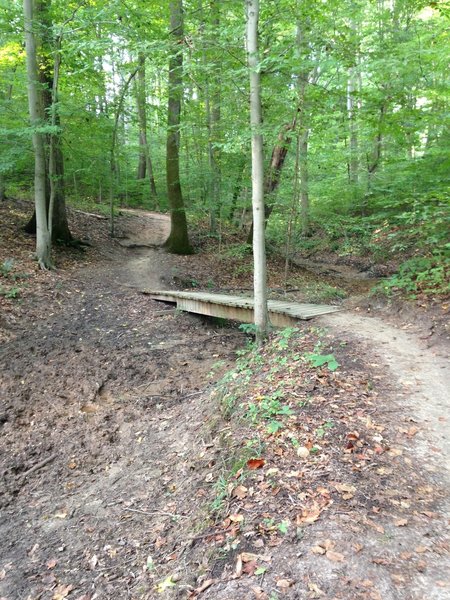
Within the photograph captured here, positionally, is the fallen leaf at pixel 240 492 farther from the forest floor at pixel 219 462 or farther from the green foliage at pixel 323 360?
the green foliage at pixel 323 360

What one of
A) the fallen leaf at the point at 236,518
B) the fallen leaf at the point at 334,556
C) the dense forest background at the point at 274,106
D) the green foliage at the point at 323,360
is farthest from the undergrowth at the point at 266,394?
the dense forest background at the point at 274,106

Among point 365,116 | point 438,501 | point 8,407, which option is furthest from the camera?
point 365,116

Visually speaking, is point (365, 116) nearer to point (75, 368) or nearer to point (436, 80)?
point (436, 80)

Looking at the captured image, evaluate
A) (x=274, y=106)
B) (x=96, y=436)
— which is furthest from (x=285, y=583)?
(x=274, y=106)

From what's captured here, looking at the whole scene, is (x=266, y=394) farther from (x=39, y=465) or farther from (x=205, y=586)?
(x=39, y=465)

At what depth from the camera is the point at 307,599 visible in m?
2.24

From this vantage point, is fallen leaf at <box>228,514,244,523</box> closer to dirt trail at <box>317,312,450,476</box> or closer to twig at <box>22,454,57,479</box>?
dirt trail at <box>317,312,450,476</box>

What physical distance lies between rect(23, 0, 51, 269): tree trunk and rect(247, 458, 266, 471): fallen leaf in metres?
8.78

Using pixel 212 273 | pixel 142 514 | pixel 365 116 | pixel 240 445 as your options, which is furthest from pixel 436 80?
pixel 142 514

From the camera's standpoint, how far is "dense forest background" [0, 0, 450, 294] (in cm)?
585

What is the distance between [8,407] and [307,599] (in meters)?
5.37

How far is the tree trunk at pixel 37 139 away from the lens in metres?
9.31

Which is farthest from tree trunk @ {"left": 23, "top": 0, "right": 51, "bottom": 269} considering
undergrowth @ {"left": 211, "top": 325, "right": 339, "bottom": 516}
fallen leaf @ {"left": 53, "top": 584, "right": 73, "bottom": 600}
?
fallen leaf @ {"left": 53, "top": 584, "right": 73, "bottom": 600}

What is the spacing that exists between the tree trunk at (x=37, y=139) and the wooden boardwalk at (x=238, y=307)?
2.97 m
